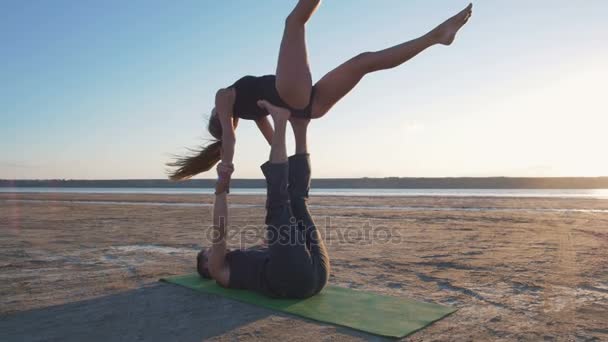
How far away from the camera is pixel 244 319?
9.82 ft

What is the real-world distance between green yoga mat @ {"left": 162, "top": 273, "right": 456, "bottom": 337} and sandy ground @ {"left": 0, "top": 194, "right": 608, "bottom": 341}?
0.10 m

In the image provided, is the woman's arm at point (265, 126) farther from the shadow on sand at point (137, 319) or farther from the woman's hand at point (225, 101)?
the shadow on sand at point (137, 319)

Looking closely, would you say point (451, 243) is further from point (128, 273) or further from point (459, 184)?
point (459, 184)

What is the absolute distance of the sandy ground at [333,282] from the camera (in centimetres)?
276

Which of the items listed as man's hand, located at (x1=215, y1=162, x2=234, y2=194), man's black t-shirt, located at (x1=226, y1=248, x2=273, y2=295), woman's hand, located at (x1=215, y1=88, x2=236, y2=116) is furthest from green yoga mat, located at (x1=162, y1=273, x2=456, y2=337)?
woman's hand, located at (x1=215, y1=88, x2=236, y2=116)

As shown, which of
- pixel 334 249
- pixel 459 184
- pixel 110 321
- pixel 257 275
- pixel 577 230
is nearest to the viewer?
pixel 110 321

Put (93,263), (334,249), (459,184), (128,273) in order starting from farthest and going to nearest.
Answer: (459,184)
(334,249)
(93,263)
(128,273)

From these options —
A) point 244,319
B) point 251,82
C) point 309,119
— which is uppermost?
point 251,82

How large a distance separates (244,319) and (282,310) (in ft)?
1.01

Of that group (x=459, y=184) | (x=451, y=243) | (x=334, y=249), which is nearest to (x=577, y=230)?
(x=451, y=243)

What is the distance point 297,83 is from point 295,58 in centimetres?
18

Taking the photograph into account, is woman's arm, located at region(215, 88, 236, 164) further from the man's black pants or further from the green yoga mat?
the green yoga mat

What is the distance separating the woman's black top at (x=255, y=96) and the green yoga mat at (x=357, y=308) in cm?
149

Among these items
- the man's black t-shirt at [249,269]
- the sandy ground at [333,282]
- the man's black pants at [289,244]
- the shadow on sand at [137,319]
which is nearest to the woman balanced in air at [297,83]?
the man's black pants at [289,244]
